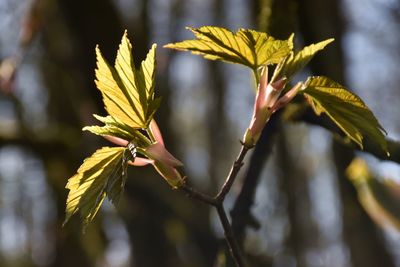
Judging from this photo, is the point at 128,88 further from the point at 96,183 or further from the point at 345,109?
the point at 345,109

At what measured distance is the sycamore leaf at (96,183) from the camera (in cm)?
66

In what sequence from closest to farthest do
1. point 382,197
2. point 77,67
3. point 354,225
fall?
point 382,197 → point 354,225 → point 77,67

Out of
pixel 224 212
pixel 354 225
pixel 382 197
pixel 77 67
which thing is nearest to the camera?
pixel 224 212

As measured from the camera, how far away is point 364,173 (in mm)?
1183

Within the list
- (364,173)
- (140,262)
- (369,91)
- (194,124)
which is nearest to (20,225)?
(194,124)

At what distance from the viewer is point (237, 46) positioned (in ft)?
2.22

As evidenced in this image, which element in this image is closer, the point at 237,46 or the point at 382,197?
the point at 237,46

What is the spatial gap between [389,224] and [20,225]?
1074cm

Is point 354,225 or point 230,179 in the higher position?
point 230,179

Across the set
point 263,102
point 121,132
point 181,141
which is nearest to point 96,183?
point 121,132

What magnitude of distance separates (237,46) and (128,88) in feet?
0.36

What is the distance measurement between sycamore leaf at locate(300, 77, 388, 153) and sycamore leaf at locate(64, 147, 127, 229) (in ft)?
0.61

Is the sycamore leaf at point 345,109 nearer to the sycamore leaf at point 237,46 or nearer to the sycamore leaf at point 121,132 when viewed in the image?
the sycamore leaf at point 237,46

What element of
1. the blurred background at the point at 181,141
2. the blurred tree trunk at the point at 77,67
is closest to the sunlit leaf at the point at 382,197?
the blurred background at the point at 181,141
